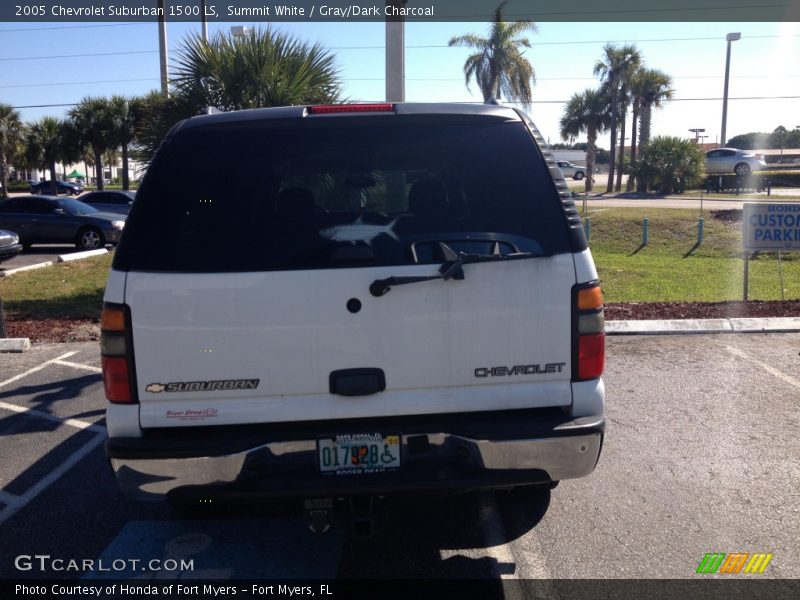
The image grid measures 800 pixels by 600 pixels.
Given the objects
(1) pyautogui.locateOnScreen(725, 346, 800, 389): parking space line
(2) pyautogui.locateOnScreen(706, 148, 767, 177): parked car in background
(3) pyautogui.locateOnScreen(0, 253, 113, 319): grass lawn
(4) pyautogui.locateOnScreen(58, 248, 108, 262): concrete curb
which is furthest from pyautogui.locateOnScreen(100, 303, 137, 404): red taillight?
(2) pyautogui.locateOnScreen(706, 148, 767, 177): parked car in background

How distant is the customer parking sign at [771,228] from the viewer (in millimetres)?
10125

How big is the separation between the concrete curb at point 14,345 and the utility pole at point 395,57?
16.1ft

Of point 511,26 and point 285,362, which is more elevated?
point 511,26

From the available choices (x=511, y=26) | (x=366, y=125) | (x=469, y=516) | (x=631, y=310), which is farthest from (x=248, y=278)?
(x=511, y=26)

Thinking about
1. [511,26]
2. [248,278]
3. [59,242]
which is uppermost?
[511,26]

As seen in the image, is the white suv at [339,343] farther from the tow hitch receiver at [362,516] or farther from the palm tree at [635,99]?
the palm tree at [635,99]

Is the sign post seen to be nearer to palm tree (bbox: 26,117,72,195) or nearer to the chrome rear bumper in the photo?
the chrome rear bumper

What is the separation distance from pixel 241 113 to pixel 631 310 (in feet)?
23.7

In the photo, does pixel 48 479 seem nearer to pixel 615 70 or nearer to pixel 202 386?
pixel 202 386

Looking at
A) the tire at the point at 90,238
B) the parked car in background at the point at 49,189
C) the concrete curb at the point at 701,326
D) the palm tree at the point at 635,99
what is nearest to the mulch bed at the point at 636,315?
the concrete curb at the point at 701,326

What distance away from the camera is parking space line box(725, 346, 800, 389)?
6.79 metres

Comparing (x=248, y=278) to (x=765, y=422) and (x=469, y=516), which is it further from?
(x=765, y=422)

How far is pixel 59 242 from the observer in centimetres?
2047

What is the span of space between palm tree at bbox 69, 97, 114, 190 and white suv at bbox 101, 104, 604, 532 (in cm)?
3877
